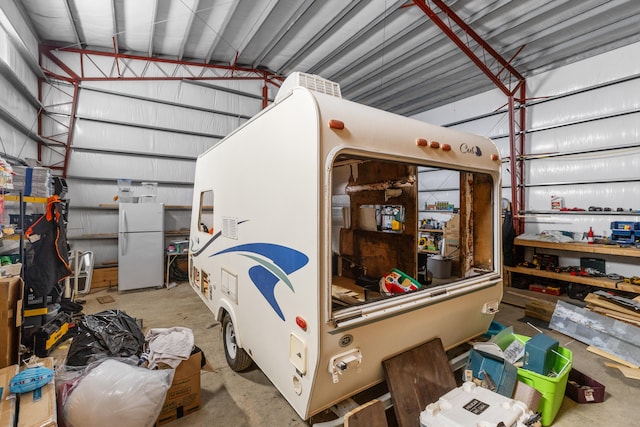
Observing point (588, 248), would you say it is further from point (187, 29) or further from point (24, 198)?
point (187, 29)

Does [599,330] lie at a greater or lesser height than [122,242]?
lesser

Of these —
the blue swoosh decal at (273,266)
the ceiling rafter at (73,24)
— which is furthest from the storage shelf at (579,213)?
the ceiling rafter at (73,24)

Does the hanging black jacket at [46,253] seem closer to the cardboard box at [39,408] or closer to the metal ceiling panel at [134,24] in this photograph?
the cardboard box at [39,408]

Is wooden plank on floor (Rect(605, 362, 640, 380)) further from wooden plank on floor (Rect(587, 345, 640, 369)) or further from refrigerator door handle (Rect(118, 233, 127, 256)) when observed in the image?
refrigerator door handle (Rect(118, 233, 127, 256))

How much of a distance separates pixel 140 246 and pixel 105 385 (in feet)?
16.4

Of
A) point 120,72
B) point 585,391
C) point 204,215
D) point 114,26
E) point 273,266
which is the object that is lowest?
point 585,391

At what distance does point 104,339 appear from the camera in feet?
8.14

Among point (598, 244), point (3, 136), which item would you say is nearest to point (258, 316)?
point (3, 136)

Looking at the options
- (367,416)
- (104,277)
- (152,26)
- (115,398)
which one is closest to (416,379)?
(367,416)

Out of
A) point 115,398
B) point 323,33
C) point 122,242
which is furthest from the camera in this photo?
point 122,242

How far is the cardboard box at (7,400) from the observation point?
1.55m

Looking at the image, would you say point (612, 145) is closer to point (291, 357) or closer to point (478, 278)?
point (478, 278)

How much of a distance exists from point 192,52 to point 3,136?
400 centimetres

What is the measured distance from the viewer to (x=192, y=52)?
670 cm
